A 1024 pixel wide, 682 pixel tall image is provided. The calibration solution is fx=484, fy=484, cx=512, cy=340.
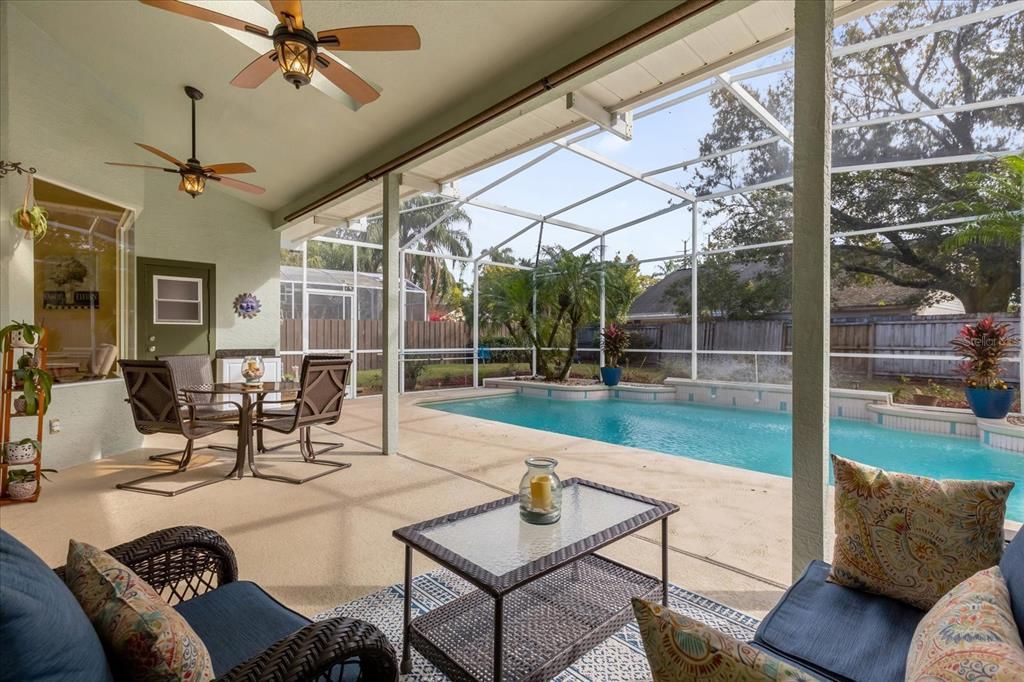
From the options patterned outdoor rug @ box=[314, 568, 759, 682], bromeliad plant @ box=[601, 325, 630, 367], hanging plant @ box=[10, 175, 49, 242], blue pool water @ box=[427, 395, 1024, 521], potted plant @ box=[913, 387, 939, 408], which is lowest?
blue pool water @ box=[427, 395, 1024, 521]

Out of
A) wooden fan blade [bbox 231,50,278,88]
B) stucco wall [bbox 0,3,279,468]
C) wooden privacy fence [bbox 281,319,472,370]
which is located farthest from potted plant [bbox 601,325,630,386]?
wooden fan blade [bbox 231,50,278,88]

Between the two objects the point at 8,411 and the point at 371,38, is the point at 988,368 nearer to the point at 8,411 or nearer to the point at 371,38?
the point at 371,38

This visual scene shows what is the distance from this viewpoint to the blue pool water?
5.05 metres

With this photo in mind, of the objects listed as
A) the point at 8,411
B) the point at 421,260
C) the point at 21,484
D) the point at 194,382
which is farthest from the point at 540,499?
the point at 421,260

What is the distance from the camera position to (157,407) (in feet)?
12.3

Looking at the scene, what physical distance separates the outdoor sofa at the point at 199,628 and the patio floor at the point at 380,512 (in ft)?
2.33

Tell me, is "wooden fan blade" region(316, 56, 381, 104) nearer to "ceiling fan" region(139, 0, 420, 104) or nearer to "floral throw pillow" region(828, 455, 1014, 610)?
"ceiling fan" region(139, 0, 420, 104)

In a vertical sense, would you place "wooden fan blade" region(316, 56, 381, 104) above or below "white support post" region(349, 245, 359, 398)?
above

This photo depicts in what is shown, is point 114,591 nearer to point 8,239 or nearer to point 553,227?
point 8,239

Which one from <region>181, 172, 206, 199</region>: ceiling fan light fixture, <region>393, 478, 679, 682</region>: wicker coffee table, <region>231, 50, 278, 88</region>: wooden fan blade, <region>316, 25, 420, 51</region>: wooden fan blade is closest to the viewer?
<region>393, 478, 679, 682</region>: wicker coffee table

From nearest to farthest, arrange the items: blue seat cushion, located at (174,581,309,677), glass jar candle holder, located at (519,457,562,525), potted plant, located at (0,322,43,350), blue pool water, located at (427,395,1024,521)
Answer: blue seat cushion, located at (174,581,309,677)
glass jar candle holder, located at (519,457,562,525)
potted plant, located at (0,322,43,350)
blue pool water, located at (427,395,1024,521)

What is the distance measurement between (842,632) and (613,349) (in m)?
9.05

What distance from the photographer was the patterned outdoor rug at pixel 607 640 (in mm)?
1691

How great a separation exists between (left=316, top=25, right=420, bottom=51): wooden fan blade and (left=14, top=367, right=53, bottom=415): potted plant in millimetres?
3103
